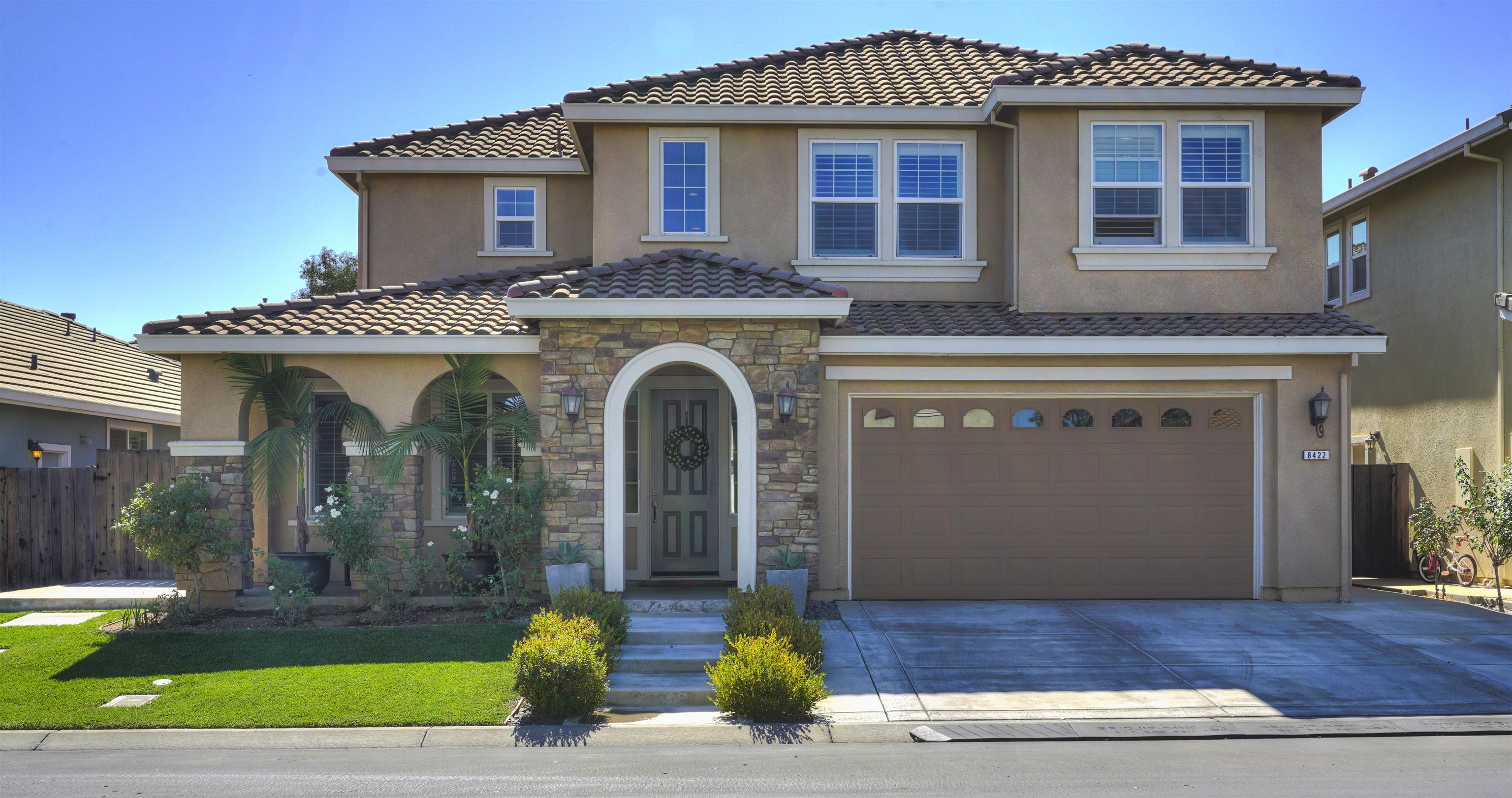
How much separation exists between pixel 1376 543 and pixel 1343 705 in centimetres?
889

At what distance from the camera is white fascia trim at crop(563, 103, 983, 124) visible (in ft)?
41.0

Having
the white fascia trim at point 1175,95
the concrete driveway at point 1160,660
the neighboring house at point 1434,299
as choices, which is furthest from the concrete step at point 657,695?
the neighboring house at point 1434,299

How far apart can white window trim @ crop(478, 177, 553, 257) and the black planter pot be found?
5.48 m

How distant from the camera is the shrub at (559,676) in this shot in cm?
760

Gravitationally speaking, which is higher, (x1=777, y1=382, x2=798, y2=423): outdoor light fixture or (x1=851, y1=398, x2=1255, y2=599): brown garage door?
(x1=777, y1=382, x2=798, y2=423): outdoor light fixture

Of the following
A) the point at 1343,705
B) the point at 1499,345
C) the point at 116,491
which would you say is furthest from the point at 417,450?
the point at 1499,345

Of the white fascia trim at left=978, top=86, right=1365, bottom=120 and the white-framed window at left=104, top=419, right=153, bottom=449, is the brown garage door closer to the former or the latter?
the white fascia trim at left=978, top=86, right=1365, bottom=120

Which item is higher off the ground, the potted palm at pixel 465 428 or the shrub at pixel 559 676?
the potted palm at pixel 465 428

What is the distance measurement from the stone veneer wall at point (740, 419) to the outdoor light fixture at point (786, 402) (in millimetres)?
69

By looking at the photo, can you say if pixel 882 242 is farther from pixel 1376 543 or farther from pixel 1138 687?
pixel 1376 543

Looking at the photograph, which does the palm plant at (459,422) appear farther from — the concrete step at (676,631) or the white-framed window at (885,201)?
the white-framed window at (885,201)

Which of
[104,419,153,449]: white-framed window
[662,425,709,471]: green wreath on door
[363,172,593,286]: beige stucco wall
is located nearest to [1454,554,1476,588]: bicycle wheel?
[662,425,709,471]: green wreath on door

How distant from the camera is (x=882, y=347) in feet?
37.1

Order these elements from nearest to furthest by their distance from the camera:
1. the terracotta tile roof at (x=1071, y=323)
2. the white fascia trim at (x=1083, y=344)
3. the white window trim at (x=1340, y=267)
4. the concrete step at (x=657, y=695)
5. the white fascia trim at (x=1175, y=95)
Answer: the concrete step at (x=657, y=695) → the white fascia trim at (x=1083, y=344) → the terracotta tile roof at (x=1071, y=323) → the white fascia trim at (x=1175, y=95) → the white window trim at (x=1340, y=267)
